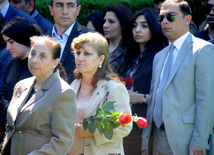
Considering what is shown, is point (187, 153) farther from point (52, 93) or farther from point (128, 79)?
point (52, 93)

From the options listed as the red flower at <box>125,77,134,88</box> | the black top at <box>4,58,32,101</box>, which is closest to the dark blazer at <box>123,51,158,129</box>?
the red flower at <box>125,77,134,88</box>

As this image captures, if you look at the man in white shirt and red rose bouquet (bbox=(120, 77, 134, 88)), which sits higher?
the man in white shirt

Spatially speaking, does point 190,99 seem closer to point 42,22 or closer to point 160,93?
point 160,93

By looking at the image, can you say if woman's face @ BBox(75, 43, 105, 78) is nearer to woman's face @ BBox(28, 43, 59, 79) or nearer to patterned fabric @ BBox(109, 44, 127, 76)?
woman's face @ BBox(28, 43, 59, 79)

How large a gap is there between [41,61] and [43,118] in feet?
1.87

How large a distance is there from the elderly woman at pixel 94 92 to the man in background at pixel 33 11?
8.89ft

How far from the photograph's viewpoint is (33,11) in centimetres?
701

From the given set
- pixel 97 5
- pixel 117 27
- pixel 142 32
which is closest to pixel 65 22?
pixel 117 27

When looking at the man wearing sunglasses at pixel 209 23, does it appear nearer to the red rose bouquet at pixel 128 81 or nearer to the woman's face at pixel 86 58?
the red rose bouquet at pixel 128 81

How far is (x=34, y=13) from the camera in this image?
22.8 feet

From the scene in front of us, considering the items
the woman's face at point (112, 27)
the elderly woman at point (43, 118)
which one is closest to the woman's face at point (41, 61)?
the elderly woman at point (43, 118)

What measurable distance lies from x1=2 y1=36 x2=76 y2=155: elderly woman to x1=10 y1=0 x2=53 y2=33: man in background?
3196 mm

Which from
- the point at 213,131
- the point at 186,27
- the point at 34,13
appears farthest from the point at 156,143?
the point at 34,13

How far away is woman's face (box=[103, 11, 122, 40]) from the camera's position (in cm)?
603
